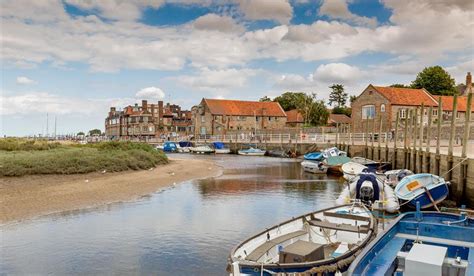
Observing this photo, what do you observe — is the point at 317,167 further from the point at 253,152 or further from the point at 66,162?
the point at 253,152

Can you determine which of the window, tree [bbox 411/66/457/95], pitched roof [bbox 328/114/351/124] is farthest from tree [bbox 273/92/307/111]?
the window

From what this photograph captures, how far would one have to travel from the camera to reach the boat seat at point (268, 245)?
943cm

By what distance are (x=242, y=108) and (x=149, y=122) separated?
35.7m

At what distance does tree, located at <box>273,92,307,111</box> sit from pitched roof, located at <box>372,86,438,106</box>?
43120mm

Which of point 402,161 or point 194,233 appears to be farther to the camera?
point 402,161

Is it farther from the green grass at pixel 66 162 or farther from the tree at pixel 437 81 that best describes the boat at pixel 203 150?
the tree at pixel 437 81

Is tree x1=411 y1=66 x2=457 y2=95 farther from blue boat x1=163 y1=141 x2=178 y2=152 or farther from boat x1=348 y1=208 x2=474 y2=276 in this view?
boat x1=348 y1=208 x2=474 y2=276

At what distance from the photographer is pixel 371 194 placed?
1944 cm

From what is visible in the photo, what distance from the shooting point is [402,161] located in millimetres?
31375

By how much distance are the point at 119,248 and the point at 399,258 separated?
9.58 metres

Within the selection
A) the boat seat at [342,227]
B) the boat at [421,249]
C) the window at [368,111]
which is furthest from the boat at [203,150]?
the boat at [421,249]

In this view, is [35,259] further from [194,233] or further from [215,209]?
[215,209]

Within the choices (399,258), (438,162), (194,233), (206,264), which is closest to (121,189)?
(194,233)

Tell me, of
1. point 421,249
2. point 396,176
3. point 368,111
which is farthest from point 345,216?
point 368,111
